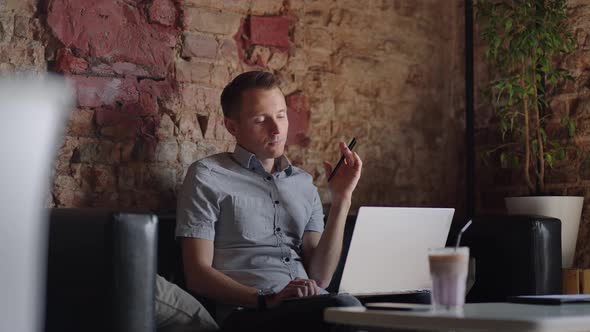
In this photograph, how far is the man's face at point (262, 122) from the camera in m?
2.95

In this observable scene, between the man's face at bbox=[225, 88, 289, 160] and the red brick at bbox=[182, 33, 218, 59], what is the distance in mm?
443

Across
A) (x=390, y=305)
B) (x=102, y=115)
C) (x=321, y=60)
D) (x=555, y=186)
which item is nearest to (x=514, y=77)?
(x=555, y=186)

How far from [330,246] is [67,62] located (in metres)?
1.10

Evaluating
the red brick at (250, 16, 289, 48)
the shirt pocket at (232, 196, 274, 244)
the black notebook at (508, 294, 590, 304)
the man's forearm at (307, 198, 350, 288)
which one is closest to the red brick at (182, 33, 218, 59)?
the red brick at (250, 16, 289, 48)

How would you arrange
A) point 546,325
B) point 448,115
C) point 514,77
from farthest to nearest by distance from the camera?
point 448,115 < point 514,77 < point 546,325

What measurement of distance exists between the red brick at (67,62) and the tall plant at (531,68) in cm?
176

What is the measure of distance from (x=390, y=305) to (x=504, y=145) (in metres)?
2.35

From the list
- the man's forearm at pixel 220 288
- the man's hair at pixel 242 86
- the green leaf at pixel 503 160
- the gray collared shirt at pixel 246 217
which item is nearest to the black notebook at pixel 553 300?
the man's forearm at pixel 220 288

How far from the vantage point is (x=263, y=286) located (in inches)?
110

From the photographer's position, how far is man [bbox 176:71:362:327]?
8.97 feet

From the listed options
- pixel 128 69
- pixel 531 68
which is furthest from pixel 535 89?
pixel 128 69

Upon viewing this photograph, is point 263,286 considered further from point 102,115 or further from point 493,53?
point 493,53

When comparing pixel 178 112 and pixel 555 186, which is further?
pixel 555 186

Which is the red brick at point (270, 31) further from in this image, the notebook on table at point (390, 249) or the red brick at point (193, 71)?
the notebook on table at point (390, 249)
